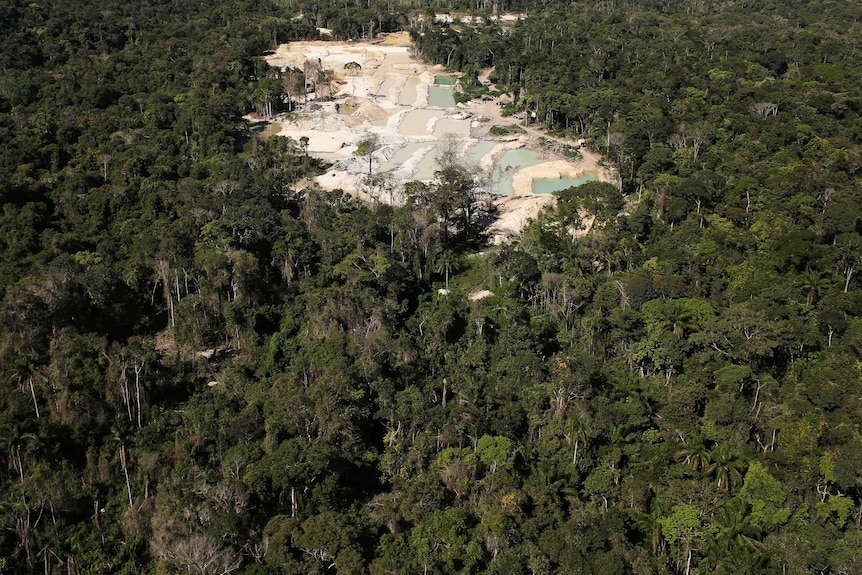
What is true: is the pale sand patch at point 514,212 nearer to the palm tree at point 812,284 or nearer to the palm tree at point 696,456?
the palm tree at point 812,284

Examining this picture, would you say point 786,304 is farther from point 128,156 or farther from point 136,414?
point 128,156

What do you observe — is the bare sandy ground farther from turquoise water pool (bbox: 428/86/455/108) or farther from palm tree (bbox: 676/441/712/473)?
palm tree (bbox: 676/441/712/473)

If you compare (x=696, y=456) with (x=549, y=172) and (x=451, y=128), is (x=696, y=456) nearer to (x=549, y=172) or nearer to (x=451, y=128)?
(x=549, y=172)

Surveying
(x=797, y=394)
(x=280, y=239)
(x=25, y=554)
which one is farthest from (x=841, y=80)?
(x=25, y=554)

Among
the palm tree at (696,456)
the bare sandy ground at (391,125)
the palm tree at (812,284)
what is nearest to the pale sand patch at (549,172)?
the bare sandy ground at (391,125)

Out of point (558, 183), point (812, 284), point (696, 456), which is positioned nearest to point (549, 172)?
point (558, 183)

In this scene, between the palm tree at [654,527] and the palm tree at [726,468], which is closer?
the palm tree at [654,527]

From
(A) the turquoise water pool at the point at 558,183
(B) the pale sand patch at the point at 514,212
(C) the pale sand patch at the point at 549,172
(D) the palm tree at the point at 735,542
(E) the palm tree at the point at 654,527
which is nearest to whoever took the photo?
(D) the palm tree at the point at 735,542

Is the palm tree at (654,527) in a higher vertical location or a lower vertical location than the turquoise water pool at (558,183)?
lower
